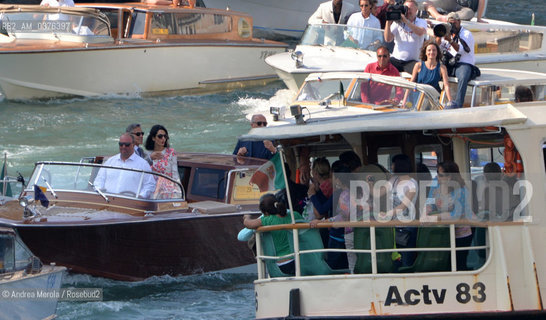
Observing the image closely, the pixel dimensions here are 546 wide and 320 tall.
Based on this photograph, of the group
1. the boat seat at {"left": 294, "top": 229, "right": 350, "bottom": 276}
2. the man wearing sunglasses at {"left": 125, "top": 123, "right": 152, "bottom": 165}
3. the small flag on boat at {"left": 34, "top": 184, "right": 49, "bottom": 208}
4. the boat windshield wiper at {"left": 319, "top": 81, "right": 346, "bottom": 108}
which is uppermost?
the boat windshield wiper at {"left": 319, "top": 81, "right": 346, "bottom": 108}

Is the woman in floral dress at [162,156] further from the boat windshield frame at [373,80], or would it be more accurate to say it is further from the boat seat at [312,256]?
the boat seat at [312,256]

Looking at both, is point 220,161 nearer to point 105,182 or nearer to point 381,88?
point 105,182

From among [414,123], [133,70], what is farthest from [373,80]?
[133,70]

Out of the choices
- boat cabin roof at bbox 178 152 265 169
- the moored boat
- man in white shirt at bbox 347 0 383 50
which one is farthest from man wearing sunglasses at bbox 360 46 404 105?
the moored boat

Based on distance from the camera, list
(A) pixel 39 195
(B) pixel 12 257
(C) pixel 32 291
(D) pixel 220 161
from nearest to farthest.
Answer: (C) pixel 32 291 < (B) pixel 12 257 < (A) pixel 39 195 < (D) pixel 220 161

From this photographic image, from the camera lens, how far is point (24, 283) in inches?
332

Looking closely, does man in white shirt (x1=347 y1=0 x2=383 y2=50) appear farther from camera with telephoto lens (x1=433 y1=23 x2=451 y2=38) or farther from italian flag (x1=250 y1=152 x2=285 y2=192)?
italian flag (x1=250 y1=152 x2=285 y2=192)

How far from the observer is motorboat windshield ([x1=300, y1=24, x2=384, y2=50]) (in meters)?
17.1

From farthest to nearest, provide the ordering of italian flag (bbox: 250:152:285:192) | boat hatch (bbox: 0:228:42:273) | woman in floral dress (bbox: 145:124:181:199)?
1. woman in floral dress (bbox: 145:124:181:199)
2. boat hatch (bbox: 0:228:42:273)
3. italian flag (bbox: 250:152:285:192)

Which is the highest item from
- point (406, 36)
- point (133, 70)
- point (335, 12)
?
point (335, 12)

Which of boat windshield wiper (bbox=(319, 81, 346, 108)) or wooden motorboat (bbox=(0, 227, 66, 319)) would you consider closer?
wooden motorboat (bbox=(0, 227, 66, 319))

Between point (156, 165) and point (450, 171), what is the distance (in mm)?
4771

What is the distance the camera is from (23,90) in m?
21.4

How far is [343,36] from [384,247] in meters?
10.3
